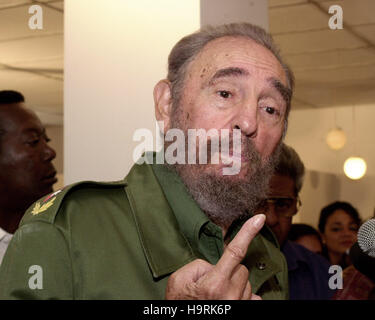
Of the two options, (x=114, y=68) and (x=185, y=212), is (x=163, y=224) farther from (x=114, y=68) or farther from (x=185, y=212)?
(x=114, y=68)

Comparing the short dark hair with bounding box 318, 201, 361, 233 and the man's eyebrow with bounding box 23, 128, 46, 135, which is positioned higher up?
the man's eyebrow with bounding box 23, 128, 46, 135

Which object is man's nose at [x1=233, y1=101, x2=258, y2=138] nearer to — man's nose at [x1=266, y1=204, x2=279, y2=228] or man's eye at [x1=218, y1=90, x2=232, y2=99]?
man's eye at [x1=218, y1=90, x2=232, y2=99]

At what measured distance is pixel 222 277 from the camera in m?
0.76

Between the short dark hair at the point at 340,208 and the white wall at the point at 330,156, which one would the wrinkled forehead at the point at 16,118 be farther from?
the white wall at the point at 330,156

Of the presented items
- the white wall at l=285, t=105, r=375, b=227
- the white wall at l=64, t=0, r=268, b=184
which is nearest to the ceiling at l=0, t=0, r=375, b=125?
the white wall at l=285, t=105, r=375, b=227

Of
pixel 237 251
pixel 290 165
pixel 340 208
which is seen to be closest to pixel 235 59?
pixel 237 251

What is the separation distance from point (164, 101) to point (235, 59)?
20 cm

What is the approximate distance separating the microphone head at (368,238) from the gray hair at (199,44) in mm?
330

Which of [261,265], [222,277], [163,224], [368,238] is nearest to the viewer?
[222,277]

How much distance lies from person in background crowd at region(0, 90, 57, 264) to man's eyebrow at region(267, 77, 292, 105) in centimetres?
115

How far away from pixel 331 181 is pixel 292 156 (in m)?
5.60

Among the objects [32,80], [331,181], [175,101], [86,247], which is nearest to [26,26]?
[32,80]

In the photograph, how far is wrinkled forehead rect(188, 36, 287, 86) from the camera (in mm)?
1082

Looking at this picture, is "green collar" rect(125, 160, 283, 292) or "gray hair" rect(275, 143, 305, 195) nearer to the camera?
"green collar" rect(125, 160, 283, 292)
